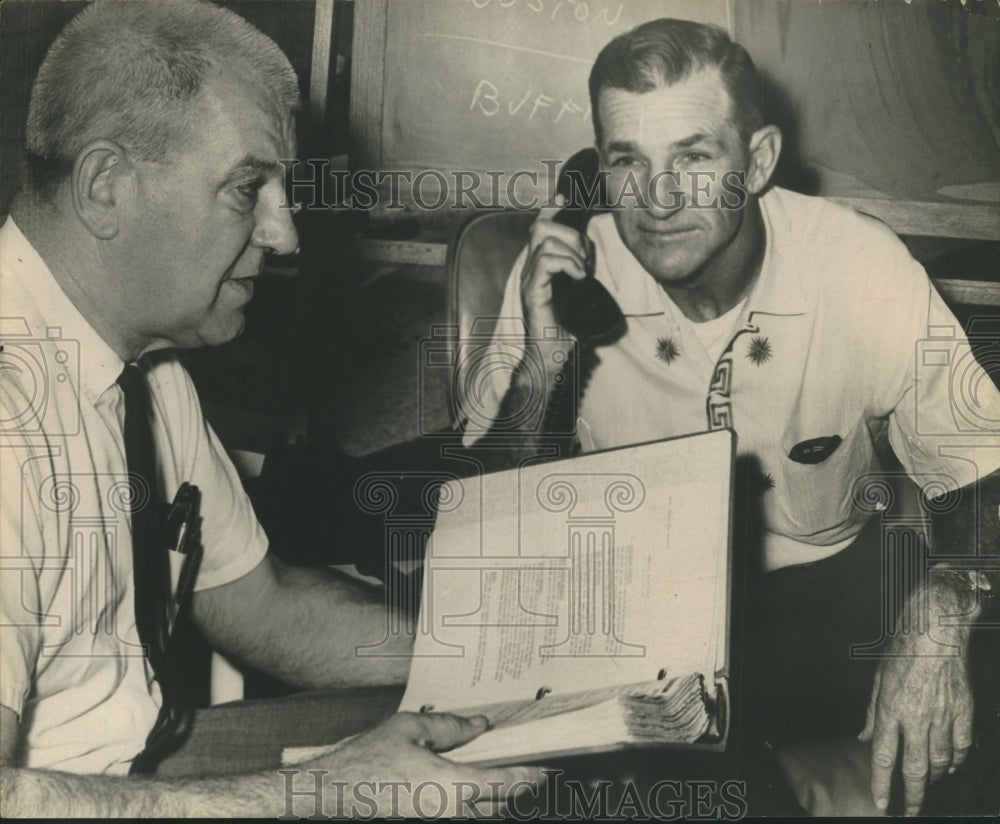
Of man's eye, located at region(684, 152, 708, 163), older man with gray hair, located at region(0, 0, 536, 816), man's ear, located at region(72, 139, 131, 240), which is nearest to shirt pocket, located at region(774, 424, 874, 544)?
man's eye, located at region(684, 152, 708, 163)

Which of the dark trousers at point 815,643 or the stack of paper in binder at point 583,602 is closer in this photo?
the stack of paper in binder at point 583,602

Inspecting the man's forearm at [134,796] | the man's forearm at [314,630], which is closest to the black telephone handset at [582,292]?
the man's forearm at [314,630]

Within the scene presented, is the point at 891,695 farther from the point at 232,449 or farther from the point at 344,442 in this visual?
the point at 232,449

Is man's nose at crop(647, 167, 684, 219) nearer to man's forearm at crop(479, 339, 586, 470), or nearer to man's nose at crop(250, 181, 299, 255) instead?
man's forearm at crop(479, 339, 586, 470)

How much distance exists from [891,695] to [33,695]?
1.23m

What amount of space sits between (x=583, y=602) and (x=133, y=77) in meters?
0.96

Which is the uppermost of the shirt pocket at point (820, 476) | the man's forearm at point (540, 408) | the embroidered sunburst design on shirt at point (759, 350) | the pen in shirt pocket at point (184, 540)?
the embroidered sunburst design on shirt at point (759, 350)

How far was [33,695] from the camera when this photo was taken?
142 centimetres

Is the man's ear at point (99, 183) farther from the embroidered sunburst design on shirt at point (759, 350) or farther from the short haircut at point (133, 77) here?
the embroidered sunburst design on shirt at point (759, 350)

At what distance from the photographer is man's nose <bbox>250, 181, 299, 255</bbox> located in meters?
1.55

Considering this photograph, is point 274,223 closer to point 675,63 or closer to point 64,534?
point 64,534

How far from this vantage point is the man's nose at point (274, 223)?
155cm

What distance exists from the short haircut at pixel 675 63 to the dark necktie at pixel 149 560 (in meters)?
0.80

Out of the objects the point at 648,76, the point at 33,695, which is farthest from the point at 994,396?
the point at 33,695
